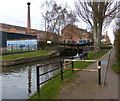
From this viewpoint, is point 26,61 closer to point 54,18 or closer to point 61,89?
point 61,89

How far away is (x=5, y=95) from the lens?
23.7 ft

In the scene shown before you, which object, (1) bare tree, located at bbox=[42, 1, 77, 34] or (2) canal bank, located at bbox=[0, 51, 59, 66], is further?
(1) bare tree, located at bbox=[42, 1, 77, 34]

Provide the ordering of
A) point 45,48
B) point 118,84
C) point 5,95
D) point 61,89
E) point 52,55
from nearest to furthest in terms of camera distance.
Result: 1. point 61,89
2. point 118,84
3. point 5,95
4. point 52,55
5. point 45,48

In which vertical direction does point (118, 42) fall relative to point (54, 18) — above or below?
below

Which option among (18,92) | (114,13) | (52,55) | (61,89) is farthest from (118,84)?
(52,55)

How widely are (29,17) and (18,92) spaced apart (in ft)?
145

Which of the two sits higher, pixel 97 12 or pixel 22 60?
pixel 97 12

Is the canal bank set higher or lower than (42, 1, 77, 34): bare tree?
lower

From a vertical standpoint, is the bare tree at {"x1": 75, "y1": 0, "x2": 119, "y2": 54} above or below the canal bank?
above

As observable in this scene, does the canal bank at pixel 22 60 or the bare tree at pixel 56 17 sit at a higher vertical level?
the bare tree at pixel 56 17

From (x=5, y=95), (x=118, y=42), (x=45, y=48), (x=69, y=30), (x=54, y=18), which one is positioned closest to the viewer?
(x=5, y=95)

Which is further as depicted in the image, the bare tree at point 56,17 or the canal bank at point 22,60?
the bare tree at point 56,17

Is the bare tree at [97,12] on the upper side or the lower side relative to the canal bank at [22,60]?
upper

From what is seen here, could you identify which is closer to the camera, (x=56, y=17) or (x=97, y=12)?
(x=97, y=12)
